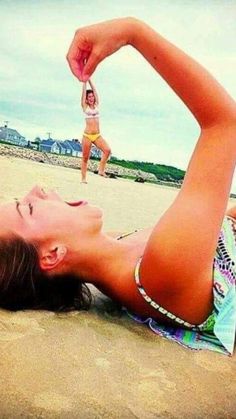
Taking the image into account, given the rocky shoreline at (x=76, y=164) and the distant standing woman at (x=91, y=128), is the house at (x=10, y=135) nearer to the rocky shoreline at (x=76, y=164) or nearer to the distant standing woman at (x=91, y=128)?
the rocky shoreline at (x=76, y=164)

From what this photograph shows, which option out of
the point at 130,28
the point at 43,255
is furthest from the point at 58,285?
the point at 130,28

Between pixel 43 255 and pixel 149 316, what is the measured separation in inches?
16.1

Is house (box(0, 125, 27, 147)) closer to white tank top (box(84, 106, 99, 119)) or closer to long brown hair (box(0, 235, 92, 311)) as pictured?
white tank top (box(84, 106, 99, 119))

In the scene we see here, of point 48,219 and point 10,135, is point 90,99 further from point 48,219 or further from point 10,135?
point 10,135

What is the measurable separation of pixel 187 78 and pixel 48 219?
2.13 feet

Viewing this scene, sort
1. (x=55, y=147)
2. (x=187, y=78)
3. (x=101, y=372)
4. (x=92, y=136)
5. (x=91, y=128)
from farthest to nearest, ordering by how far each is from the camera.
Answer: (x=55, y=147) → (x=92, y=136) → (x=91, y=128) → (x=187, y=78) → (x=101, y=372)

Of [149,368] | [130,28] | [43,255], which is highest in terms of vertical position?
[130,28]

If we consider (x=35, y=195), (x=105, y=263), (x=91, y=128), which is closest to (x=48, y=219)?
(x=35, y=195)

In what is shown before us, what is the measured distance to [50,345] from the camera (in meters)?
1.53

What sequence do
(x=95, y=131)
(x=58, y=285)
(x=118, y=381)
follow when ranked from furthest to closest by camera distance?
(x=95, y=131)
(x=58, y=285)
(x=118, y=381)

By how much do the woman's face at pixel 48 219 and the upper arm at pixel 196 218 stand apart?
1.01 feet

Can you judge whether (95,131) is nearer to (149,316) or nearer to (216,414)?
(149,316)

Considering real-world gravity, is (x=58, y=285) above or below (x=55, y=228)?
below

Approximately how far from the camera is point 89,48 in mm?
1663
